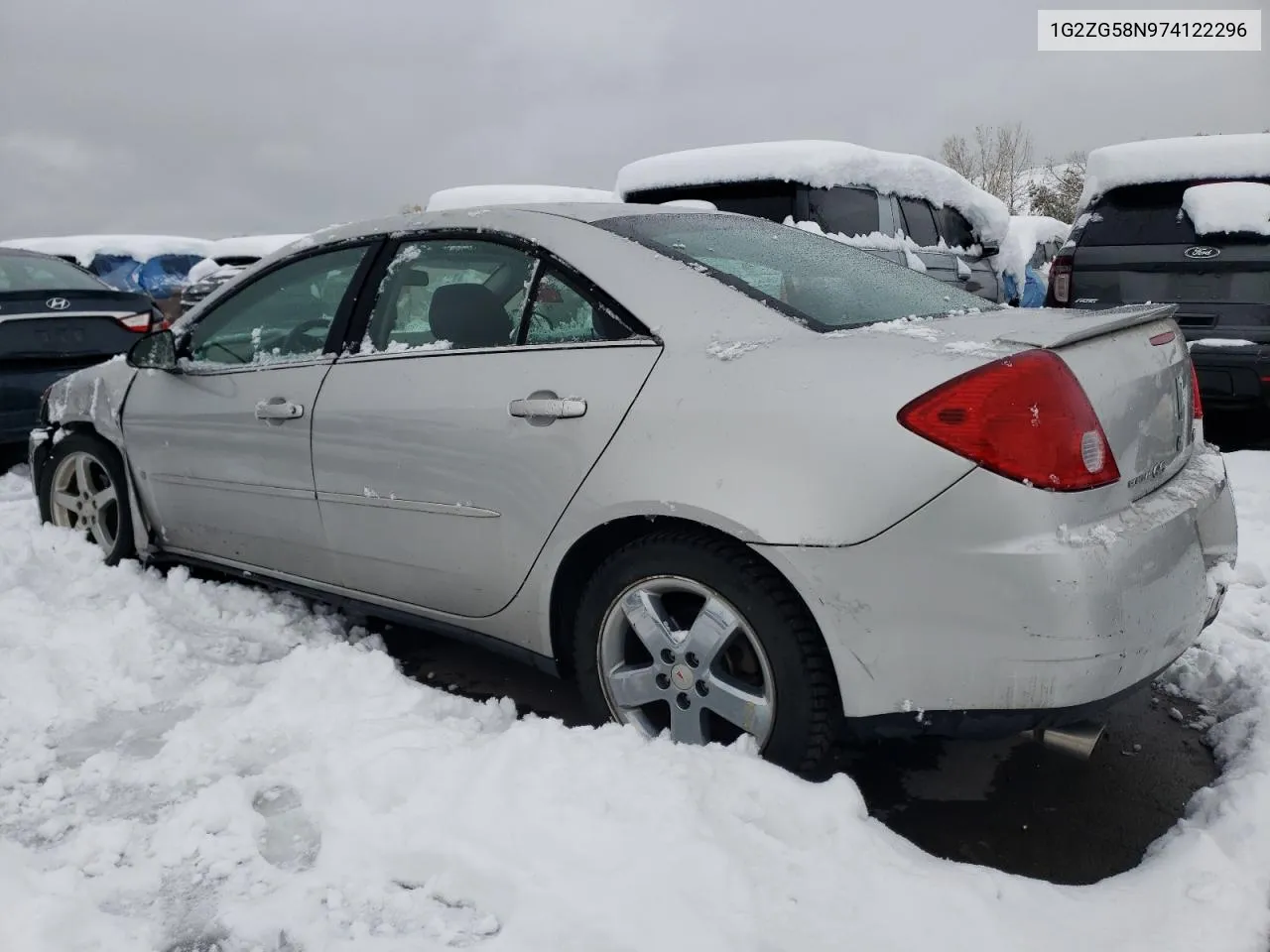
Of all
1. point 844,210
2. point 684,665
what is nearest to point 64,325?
point 844,210

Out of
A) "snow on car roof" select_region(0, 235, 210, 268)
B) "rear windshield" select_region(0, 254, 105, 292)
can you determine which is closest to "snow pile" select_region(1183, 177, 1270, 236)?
"rear windshield" select_region(0, 254, 105, 292)

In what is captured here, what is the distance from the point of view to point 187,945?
1911 mm

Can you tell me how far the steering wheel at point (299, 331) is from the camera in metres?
3.26

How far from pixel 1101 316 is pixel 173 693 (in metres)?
2.66

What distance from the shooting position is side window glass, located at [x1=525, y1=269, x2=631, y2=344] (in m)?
2.54

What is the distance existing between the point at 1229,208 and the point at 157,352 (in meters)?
5.33

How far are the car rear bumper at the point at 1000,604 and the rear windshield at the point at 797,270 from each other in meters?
0.58

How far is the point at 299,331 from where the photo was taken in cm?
336

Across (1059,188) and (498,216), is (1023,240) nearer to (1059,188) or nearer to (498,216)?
(498,216)

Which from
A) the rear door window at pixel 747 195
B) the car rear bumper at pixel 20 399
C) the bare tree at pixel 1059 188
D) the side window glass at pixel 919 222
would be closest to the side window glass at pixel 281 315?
Result: the car rear bumper at pixel 20 399

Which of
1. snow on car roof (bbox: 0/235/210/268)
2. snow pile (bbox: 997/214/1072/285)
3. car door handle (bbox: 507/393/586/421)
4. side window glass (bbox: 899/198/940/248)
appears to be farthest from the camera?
snow on car roof (bbox: 0/235/210/268)

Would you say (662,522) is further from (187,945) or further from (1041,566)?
(187,945)

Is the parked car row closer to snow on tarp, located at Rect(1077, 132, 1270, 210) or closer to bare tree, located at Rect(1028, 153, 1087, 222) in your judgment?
snow on tarp, located at Rect(1077, 132, 1270, 210)

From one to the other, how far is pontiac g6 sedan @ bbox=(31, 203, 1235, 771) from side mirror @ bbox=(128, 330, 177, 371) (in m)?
0.35
